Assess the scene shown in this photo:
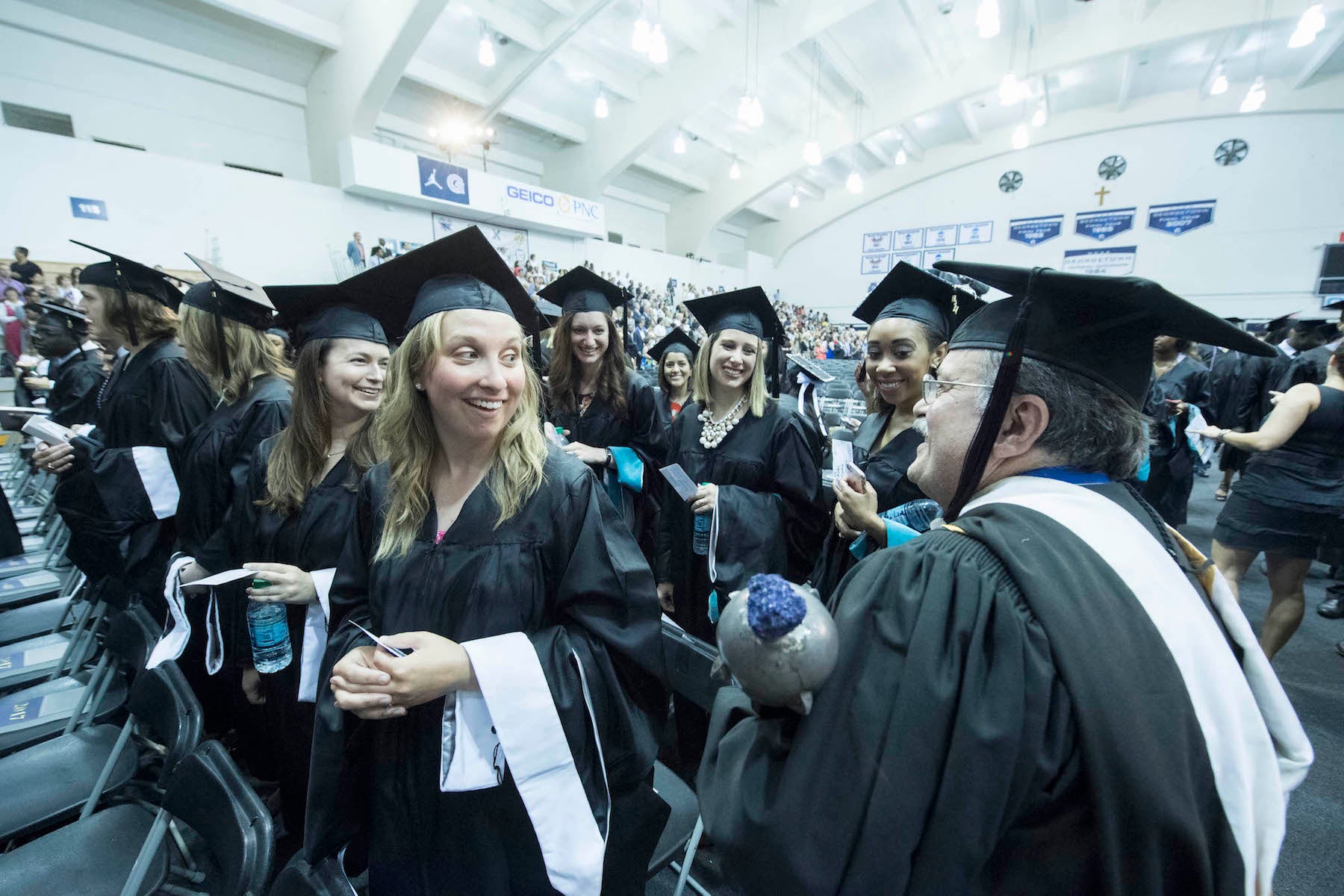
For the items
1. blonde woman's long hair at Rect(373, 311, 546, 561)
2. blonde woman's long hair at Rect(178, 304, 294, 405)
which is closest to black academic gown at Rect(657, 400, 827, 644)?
blonde woman's long hair at Rect(373, 311, 546, 561)

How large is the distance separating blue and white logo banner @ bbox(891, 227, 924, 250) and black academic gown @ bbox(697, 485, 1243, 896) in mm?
24759

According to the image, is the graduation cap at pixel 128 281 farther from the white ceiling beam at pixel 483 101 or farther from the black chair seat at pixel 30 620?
the white ceiling beam at pixel 483 101

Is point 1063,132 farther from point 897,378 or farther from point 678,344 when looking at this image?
point 897,378

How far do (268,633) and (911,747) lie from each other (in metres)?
1.78

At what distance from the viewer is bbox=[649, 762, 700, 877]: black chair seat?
1709 mm

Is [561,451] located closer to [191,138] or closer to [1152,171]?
[191,138]

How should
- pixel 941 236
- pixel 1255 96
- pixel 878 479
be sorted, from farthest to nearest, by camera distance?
pixel 941 236 < pixel 1255 96 < pixel 878 479

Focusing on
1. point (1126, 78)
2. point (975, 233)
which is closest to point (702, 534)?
point (1126, 78)

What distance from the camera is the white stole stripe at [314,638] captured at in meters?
1.72

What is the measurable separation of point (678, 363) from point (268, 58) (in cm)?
1264

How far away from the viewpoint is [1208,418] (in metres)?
5.53

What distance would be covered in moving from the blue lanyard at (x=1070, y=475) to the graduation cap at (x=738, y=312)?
197cm

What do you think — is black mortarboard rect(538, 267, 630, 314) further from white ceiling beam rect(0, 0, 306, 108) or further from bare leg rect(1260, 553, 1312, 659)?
white ceiling beam rect(0, 0, 306, 108)

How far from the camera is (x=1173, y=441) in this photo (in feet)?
14.5
